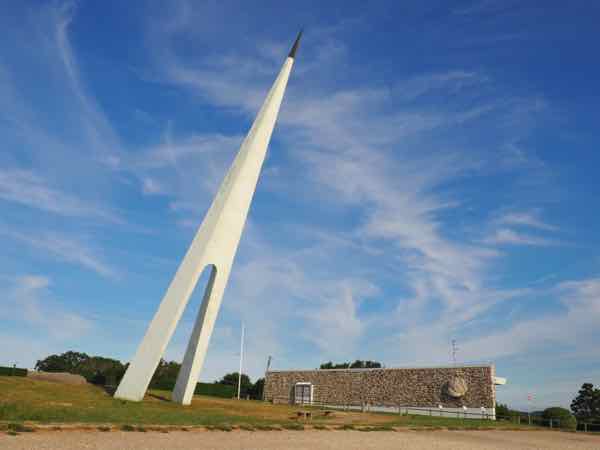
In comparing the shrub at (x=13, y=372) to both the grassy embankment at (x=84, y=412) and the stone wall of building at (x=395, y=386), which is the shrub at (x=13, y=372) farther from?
the stone wall of building at (x=395, y=386)

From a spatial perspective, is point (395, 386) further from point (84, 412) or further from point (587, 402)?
point (587, 402)

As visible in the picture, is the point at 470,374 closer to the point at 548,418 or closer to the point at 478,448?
the point at 548,418

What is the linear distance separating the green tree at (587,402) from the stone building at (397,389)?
28728 mm

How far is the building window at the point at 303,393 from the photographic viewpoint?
3675cm

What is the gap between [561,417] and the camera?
27.5 meters

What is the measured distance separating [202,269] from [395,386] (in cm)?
2020

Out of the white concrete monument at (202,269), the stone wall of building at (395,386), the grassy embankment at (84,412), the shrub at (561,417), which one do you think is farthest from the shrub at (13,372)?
the shrub at (561,417)

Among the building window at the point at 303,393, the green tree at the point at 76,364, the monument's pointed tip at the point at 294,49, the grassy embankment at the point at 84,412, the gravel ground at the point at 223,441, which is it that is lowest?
the gravel ground at the point at 223,441

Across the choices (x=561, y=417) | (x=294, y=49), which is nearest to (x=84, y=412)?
(x=294, y=49)

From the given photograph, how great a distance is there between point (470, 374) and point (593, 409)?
100 feet

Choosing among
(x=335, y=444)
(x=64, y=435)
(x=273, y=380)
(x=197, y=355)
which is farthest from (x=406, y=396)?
(x=64, y=435)

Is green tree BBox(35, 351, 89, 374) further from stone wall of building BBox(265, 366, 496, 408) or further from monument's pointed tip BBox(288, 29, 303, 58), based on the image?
monument's pointed tip BBox(288, 29, 303, 58)

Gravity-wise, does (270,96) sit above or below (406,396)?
above

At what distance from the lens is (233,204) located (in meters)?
18.0
